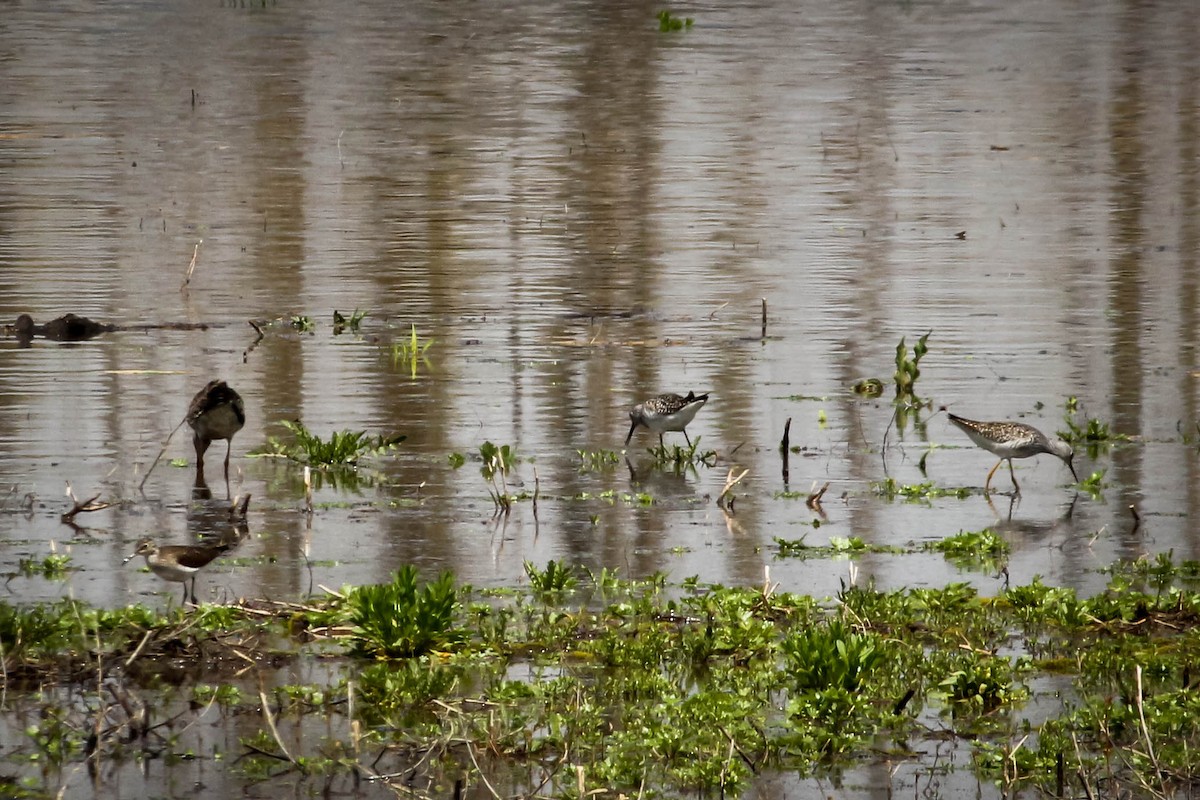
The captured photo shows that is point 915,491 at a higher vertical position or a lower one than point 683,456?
lower

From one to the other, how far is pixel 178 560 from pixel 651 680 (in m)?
2.20

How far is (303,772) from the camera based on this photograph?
22.5 feet

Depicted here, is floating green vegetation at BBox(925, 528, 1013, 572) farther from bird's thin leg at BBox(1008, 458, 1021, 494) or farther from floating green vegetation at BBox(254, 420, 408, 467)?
floating green vegetation at BBox(254, 420, 408, 467)

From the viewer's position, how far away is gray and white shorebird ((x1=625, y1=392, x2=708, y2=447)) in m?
11.8

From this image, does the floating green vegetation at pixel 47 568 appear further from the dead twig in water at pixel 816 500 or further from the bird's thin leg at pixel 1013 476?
the bird's thin leg at pixel 1013 476

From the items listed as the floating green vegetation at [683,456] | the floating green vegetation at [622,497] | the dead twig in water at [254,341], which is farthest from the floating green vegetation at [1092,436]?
the dead twig in water at [254,341]

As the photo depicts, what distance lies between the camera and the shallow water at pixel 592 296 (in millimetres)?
10336

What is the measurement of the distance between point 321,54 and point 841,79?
1012cm

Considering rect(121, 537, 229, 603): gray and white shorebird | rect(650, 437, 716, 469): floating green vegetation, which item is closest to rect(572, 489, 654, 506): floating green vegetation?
rect(650, 437, 716, 469): floating green vegetation

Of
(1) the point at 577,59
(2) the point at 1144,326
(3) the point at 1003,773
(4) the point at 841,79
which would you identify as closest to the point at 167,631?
A: (3) the point at 1003,773

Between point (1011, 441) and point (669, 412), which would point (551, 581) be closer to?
point (669, 412)

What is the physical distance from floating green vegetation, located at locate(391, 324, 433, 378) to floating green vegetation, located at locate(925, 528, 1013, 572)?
5.11 m

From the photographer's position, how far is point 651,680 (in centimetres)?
769

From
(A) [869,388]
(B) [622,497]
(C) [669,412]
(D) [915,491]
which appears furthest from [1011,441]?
(A) [869,388]
